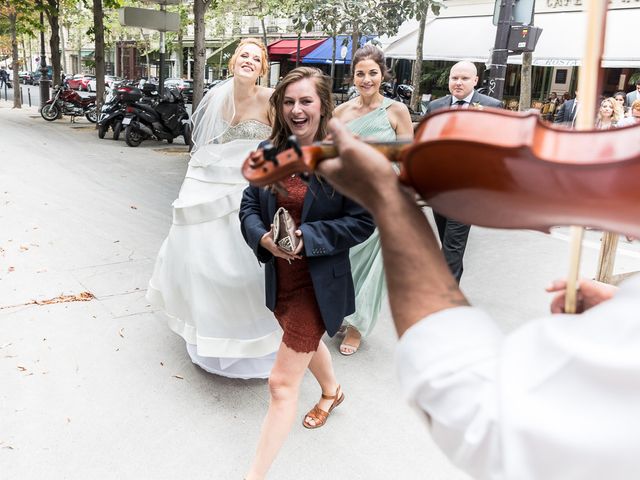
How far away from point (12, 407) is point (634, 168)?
3035mm

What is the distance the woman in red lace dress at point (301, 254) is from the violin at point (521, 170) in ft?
4.46

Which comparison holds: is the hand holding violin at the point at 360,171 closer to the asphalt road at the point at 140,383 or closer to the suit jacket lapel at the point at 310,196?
the asphalt road at the point at 140,383

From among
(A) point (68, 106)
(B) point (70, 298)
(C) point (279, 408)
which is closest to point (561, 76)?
(A) point (68, 106)

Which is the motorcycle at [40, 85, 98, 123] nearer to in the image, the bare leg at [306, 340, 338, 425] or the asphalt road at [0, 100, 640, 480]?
the asphalt road at [0, 100, 640, 480]

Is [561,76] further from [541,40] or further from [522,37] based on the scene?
[522,37]

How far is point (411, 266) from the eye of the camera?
89 cm

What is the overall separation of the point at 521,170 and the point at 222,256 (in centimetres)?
252

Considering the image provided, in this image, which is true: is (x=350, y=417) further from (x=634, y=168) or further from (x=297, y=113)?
(x=634, y=168)

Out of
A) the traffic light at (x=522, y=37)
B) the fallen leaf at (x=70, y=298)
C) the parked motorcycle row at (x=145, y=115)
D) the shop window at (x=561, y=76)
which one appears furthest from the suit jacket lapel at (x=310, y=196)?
the shop window at (x=561, y=76)

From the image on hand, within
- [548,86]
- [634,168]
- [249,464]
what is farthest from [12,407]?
[548,86]

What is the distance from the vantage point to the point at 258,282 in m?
3.21

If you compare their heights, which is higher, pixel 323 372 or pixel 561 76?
pixel 561 76

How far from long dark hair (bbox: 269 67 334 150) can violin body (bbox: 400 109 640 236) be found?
160cm

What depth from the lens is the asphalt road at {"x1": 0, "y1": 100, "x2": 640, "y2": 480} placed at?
2619 millimetres
